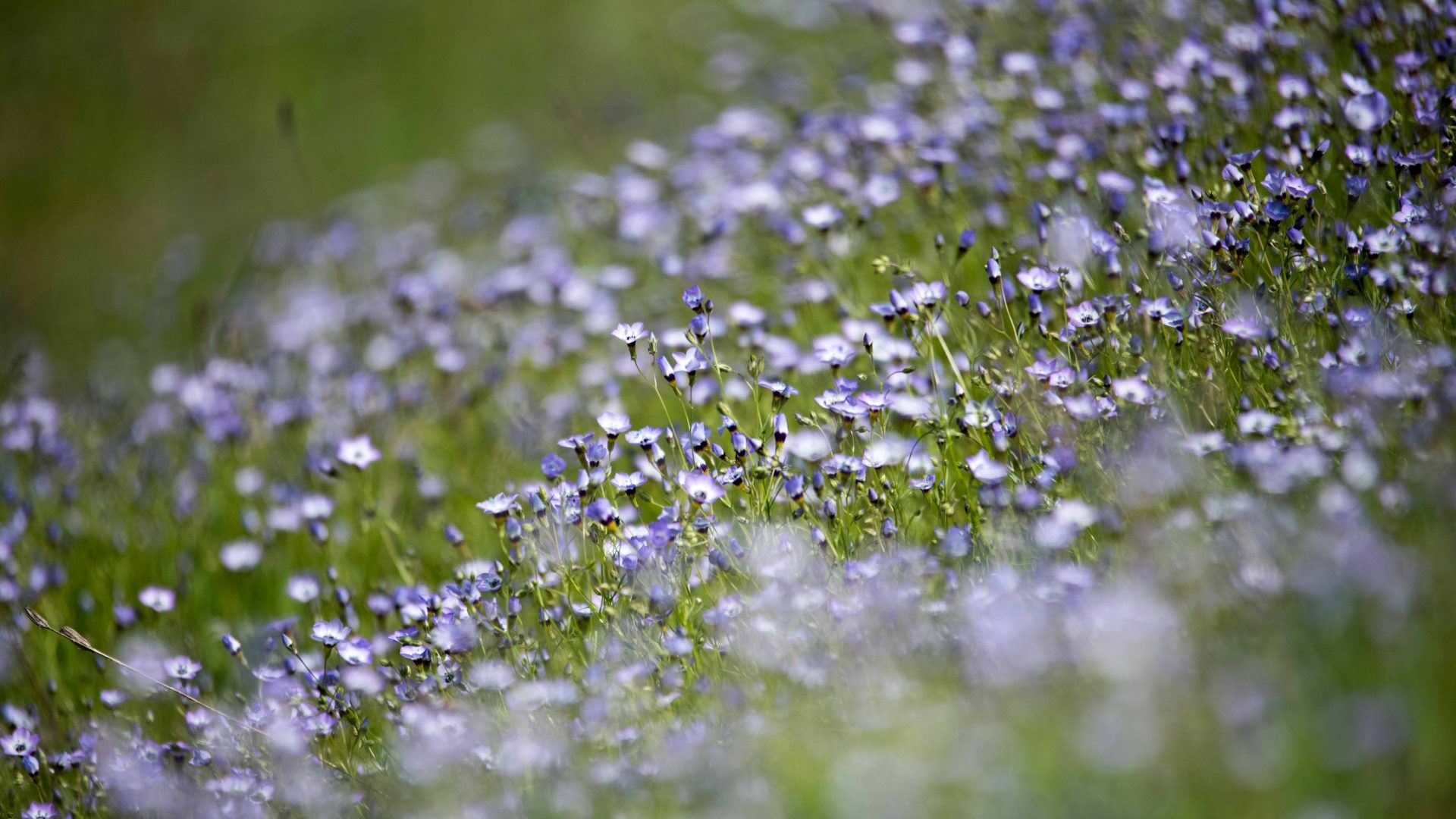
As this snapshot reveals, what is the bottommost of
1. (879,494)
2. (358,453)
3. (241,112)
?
(241,112)

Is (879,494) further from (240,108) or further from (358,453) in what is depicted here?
(240,108)

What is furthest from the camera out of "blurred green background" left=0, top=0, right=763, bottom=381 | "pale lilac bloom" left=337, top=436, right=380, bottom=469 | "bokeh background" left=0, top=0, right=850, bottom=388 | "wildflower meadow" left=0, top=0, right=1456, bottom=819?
"blurred green background" left=0, top=0, right=763, bottom=381

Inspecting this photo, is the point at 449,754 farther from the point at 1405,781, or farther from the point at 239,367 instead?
the point at 239,367

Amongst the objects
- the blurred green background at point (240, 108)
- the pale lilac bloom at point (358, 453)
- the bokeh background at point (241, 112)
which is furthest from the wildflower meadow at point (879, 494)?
the blurred green background at point (240, 108)

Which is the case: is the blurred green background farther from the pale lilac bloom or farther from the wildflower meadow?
the pale lilac bloom

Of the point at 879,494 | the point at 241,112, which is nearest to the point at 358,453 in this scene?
the point at 879,494

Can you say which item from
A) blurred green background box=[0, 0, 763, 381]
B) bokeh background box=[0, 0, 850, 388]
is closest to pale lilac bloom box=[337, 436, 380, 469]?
bokeh background box=[0, 0, 850, 388]
